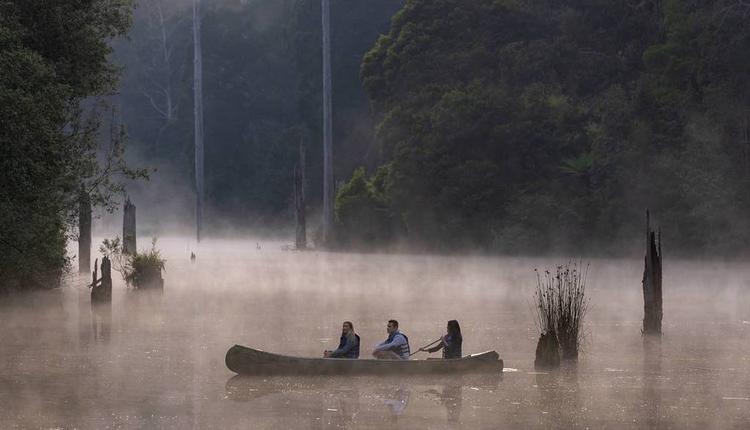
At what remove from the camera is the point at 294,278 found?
5375 centimetres

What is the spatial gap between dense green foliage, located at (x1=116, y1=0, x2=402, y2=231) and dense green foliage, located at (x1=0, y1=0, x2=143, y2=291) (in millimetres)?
62464

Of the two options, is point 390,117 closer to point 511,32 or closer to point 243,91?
point 511,32

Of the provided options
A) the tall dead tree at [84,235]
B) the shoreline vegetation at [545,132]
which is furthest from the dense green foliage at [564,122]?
the tall dead tree at [84,235]

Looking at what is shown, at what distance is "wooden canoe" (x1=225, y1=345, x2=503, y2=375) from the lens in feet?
77.0

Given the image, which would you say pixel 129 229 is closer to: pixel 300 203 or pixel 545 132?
pixel 300 203

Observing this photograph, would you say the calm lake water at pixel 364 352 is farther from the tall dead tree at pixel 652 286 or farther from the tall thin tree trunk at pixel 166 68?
the tall thin tree trunk at pixel 166 68

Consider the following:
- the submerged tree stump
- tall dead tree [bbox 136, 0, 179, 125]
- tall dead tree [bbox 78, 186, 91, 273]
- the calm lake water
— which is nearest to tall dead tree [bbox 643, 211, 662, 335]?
the calm lake water

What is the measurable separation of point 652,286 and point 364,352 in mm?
6932

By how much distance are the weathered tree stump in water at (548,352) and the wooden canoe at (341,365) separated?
1.53 meters

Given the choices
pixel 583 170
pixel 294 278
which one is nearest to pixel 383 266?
pixel 294 278

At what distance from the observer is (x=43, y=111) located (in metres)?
30.2

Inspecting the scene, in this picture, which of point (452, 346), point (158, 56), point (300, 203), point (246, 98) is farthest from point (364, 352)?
point (158, 56)

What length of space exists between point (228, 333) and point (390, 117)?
144ft

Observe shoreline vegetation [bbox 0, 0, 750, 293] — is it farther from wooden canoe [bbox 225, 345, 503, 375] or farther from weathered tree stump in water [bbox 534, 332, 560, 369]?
weathered tree stump in water [bbox 534, 332, 560, 369]
